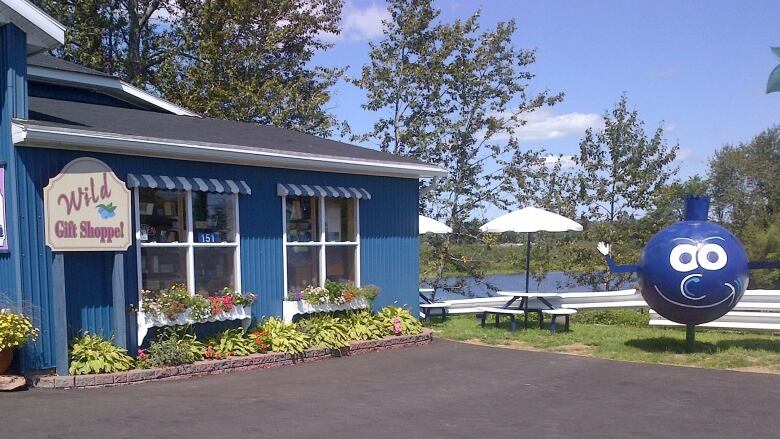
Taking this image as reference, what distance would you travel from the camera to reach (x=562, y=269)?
19.2 metres

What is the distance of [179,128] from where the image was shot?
1091 centimetres

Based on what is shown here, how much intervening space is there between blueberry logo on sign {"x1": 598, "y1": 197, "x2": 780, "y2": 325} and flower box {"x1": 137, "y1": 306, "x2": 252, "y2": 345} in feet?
19.5

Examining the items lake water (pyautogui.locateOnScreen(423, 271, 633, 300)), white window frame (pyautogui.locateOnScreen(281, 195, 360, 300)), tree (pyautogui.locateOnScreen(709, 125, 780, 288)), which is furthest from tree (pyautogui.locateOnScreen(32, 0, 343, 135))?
tree (pyautogui.locateOnScreen(709, 125, 780, 288))

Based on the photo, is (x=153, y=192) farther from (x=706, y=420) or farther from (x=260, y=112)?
(x=260, y=112)

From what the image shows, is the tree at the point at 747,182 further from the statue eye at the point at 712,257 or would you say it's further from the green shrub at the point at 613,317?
the statue eye at the point at 712,257

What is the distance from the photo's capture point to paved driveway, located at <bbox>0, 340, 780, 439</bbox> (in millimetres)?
6391

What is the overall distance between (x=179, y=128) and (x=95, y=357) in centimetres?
395

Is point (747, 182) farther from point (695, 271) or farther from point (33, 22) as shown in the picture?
point (33, 22)

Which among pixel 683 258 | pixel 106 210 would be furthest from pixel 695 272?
pixel 106 210

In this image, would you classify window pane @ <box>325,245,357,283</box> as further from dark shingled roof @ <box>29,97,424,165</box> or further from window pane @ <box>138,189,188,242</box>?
window pane @ <box>138,189,188,242</box>

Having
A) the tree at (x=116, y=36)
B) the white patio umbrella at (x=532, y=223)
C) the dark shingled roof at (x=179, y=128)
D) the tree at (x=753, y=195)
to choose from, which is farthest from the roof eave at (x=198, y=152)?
the tree at (x=753, y=195)

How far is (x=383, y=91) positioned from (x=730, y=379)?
13025 millimetres

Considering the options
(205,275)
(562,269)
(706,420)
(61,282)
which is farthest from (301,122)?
(706,420)

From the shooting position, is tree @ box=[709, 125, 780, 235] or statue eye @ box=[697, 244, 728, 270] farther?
tree @ box=[709, 125, 780, 235]
